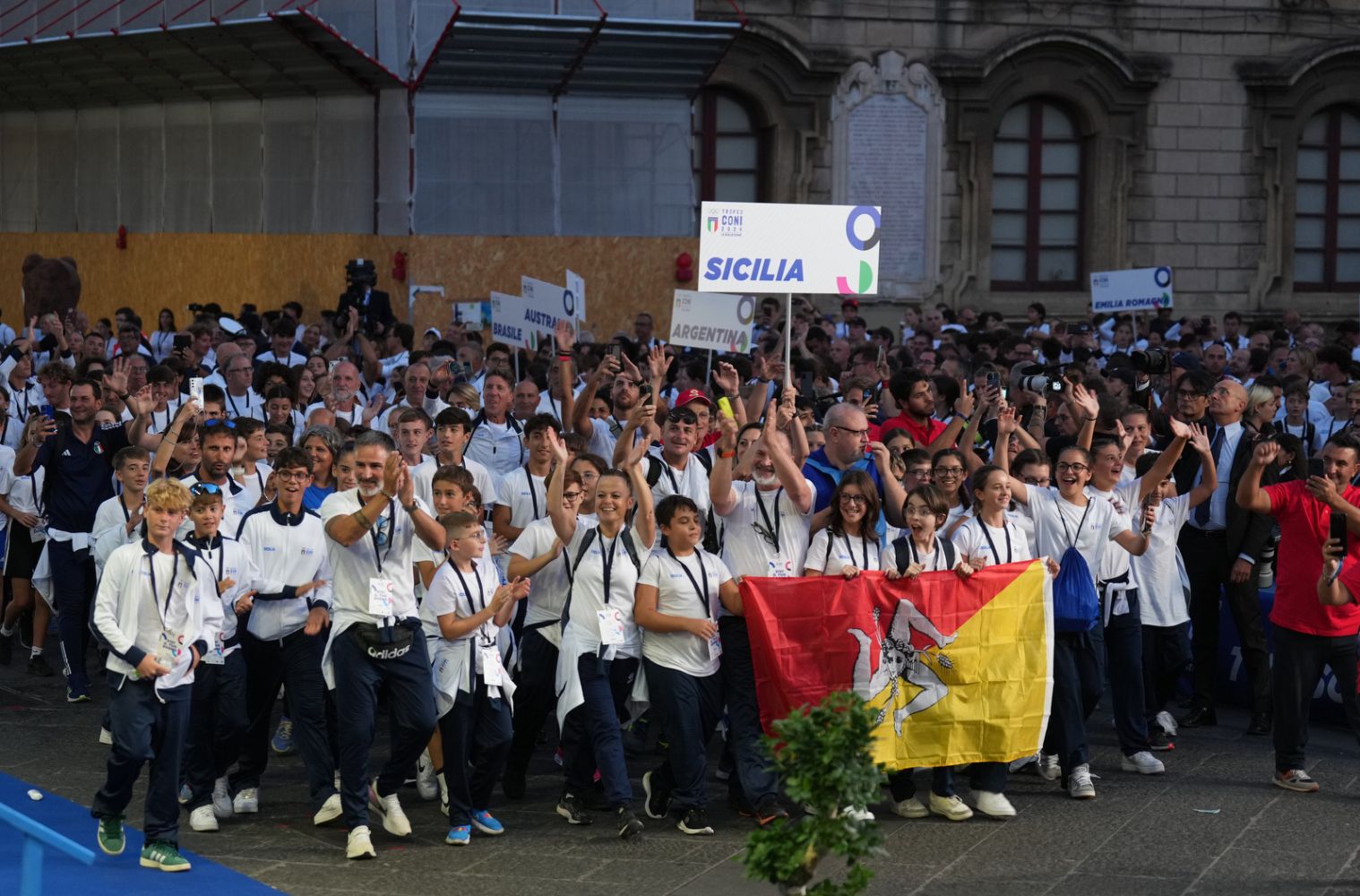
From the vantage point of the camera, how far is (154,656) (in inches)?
320

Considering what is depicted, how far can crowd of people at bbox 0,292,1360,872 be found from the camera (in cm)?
853

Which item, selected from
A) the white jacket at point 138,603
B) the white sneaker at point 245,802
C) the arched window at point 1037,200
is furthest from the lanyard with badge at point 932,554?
the arched window at point 1037,200

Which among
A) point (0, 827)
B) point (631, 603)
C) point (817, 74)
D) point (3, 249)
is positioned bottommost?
point (0, 827)

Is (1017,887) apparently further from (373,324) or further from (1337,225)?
(1337,225)

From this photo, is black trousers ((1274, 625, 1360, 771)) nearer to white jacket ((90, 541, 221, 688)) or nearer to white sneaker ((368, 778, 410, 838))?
white sneaker ((368, 778, 410, 838))

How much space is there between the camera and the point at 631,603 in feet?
29.5

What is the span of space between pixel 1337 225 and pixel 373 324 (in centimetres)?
1594

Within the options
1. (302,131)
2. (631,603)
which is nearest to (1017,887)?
(631,603)

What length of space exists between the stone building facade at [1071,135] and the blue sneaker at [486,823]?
17069mm

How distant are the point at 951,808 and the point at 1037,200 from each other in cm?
1940

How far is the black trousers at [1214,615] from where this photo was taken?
436 inches

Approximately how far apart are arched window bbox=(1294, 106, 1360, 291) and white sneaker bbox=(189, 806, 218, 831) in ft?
74.8

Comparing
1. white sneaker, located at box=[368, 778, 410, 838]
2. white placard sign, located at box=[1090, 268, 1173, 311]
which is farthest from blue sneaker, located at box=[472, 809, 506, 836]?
white placard sign, located at box=[1090, 268, 1173, 311]

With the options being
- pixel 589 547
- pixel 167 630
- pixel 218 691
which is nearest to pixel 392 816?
pixel 218 691
